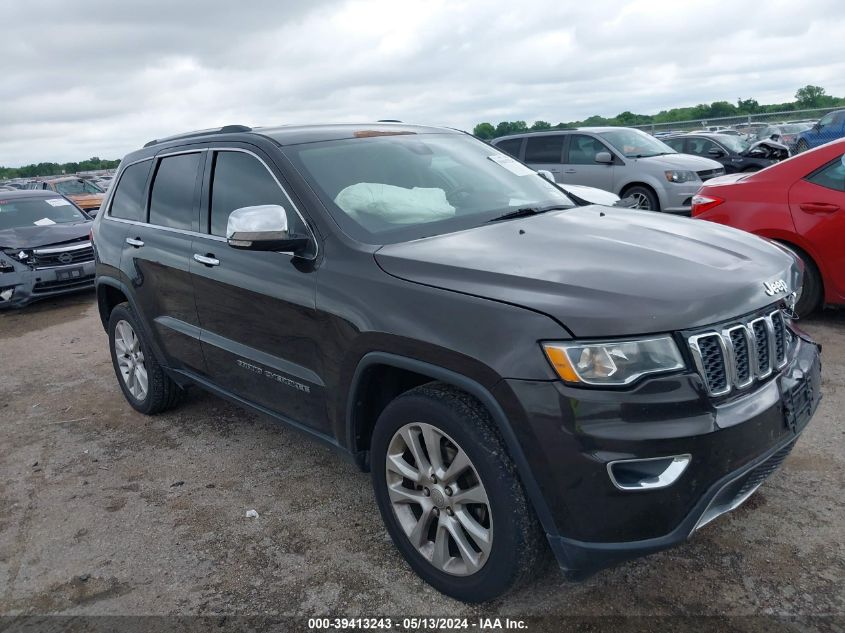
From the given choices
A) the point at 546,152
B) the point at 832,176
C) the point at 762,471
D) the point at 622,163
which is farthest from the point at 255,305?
the point at 546,152

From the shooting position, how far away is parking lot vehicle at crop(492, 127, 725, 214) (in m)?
11.1

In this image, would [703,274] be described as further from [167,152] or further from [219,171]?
[167,152]

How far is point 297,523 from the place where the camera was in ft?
11.4

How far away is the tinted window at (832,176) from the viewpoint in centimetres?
549

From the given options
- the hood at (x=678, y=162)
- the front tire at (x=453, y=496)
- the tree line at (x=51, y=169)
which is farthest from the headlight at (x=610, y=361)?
the tree line at (x=51, y=169)

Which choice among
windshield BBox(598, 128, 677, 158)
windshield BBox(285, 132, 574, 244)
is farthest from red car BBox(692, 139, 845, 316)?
windshield BBox(598, 128, 677, 158)

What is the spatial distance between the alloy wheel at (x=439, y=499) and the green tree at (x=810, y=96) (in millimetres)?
47784

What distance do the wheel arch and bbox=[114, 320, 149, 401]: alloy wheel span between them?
2.37 m

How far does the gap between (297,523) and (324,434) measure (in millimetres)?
512

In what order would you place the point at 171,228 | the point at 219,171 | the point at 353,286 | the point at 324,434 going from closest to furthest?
the point at 353,286 < the point at 324,434 < the point at 219,171 < the point at 171,228

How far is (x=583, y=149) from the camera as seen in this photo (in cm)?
1202

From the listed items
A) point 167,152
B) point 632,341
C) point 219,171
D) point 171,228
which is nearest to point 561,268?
point 632,341

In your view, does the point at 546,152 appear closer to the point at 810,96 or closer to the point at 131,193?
the point at 131,193

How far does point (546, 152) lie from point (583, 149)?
0.67m
